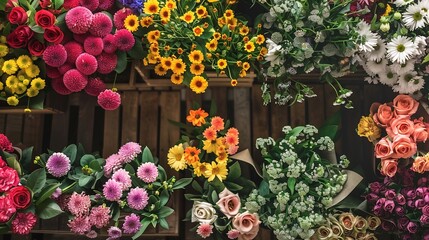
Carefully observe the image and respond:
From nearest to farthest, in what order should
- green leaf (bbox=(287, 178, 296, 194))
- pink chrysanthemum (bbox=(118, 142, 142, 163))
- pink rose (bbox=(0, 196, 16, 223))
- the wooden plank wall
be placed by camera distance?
pink rose (bbox=(0, 196, 16, 223)) < green leaf (bbox=(287, 178, 296, 194)) < pink chrysanthemum (bbox=(118, 142, 142, 163)) < the wooden plank wall

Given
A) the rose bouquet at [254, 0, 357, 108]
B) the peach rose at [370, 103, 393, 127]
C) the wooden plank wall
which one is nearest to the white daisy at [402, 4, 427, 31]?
the rose bouquet at [254, 0, 357, 108]

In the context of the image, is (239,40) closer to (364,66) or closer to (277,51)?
(277,51)

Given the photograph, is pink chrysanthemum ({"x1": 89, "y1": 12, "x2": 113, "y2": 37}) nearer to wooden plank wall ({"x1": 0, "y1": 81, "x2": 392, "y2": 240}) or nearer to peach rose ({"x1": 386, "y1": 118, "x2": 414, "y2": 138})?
wooden plank wall ({"x1": 0, "y1": 81, "x2": 392, "y2": 240})

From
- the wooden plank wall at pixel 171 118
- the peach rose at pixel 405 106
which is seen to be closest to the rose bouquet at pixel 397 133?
the peach rose at pixel 405 106

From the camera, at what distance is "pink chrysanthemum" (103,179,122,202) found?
1669 mm

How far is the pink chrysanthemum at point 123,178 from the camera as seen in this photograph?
1.69m

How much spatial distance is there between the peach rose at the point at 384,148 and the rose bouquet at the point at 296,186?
4.4 inches

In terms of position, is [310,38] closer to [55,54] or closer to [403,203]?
[403,203]

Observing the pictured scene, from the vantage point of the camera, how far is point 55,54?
1639 millimetres

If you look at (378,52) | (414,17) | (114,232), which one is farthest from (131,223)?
(414,17)

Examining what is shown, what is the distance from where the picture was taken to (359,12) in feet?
5.42

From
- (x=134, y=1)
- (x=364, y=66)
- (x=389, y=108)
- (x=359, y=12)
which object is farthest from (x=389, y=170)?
(x=134, y=1)

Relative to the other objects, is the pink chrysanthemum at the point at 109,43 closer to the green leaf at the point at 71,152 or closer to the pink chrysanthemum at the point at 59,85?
the pink chrysanthemum at the point at 59,85

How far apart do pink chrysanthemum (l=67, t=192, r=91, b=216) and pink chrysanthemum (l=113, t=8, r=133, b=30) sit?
56 centimetres
